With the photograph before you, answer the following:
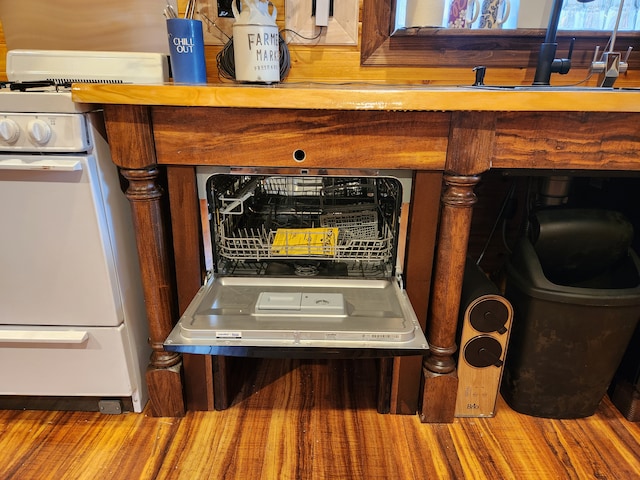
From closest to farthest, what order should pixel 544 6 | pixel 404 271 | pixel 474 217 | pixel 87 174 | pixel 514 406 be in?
pixel 87 174
pixel 404 271
pixel 514 406
pixel 544 6
pixel 474 217

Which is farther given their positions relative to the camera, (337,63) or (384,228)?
(337,63)

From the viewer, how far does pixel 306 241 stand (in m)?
1.04

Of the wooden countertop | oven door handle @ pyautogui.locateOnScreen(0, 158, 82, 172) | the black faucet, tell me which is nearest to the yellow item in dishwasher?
the wooden countertop

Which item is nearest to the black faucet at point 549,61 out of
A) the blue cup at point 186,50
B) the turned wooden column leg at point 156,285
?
the blue cup at point 186,50

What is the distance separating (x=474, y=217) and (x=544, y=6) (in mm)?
680

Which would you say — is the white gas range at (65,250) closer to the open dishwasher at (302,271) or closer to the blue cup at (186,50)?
the blue cup at (186,50)

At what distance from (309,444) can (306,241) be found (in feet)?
1.65

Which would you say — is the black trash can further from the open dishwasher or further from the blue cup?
the blue cup

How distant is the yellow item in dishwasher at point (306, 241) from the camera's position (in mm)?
1031

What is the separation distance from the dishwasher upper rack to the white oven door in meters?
0.28

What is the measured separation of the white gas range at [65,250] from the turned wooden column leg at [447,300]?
751 millimetres

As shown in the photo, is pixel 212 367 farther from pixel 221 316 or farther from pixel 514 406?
pixel 514 406

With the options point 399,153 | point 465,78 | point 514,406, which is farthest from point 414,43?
point 514,406

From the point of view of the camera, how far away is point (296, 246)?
103 centimetres
